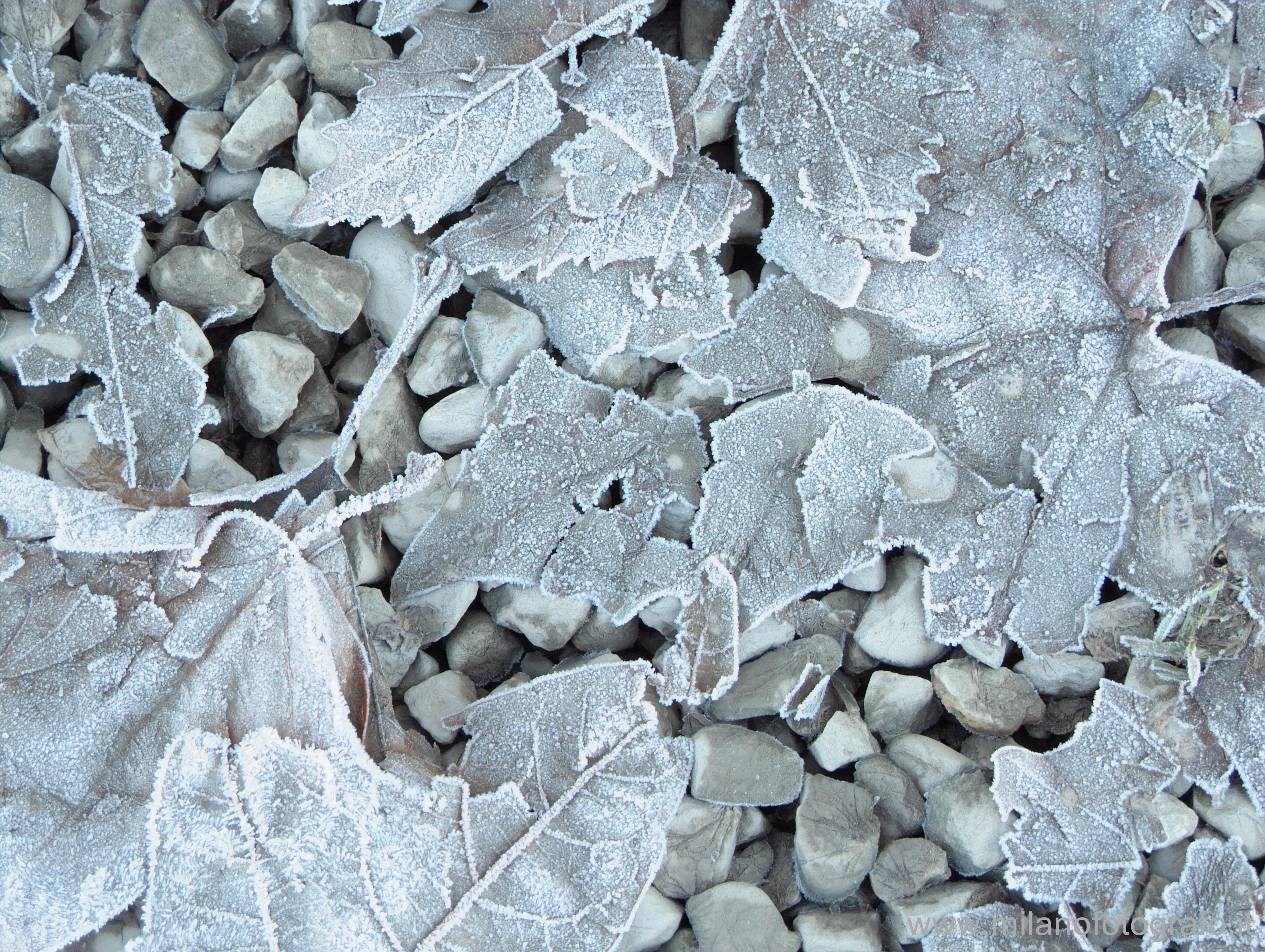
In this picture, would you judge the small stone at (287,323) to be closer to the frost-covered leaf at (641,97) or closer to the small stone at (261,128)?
the small stone at (261,128)

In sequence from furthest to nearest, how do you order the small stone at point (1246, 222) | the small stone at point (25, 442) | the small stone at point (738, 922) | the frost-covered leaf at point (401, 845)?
the small stone at point (1246, 222) < the small stone at point (25, 442) < the small stone at point (738, 922) < the frost-covered leaf at point (401, 845)

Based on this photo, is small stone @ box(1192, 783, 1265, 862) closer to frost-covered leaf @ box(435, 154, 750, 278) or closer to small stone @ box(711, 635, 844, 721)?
small stone @ box(711, 635, 844, 721)

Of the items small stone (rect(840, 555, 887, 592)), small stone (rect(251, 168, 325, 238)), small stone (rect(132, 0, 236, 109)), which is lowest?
small stone (rect(840, 555, 887, 592))

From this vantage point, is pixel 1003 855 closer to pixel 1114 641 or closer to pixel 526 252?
pixel 1114 641

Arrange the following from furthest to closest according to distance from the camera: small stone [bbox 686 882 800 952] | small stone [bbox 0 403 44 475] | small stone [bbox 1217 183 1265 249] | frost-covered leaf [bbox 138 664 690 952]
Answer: small stone [bbox 1217 183 1265 249] < small stone [bbox 0 403 44 475] < small stone [bbox 686 882 800 952] < frost-covered leaf [bbox 138 664 690 952]

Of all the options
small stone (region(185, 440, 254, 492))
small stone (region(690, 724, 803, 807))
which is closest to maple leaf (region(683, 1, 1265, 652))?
small stone (region(690, 724, 803, 807))

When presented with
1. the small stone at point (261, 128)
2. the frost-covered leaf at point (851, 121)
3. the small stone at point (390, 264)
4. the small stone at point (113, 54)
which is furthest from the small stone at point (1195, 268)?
the small stone at point (113, 54)
